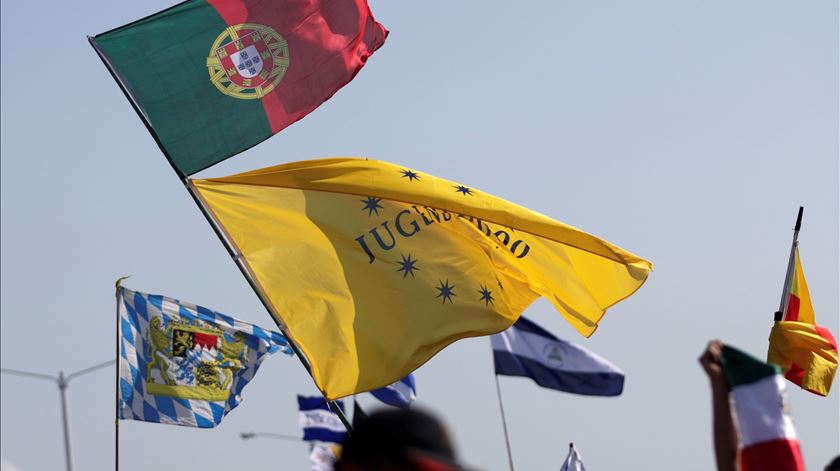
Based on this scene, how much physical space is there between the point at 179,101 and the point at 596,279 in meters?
4.17

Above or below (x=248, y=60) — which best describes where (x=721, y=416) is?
below

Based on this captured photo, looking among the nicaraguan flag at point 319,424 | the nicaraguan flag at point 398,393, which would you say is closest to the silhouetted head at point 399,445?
the nicaraguan flag at point 398,393

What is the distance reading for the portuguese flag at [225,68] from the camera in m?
12.7

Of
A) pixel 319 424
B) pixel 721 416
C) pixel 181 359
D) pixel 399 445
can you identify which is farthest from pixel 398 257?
pixel 319 424

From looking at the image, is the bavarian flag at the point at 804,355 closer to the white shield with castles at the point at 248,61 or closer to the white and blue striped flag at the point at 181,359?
the white and blue striped flag at the point at 181,359

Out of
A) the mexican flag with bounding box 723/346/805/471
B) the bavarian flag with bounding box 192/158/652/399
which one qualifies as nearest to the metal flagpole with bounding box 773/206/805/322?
the bavarian flag with bounding box 192/158/652/399

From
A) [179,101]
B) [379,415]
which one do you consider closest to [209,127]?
[179,101]

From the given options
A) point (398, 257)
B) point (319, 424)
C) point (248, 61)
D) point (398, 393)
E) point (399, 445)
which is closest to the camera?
point (399, 445)

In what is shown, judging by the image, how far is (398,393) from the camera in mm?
21891

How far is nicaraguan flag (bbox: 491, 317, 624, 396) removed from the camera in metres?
18.8

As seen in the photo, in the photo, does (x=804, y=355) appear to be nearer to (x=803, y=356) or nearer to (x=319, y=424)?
(x=803, y=356)

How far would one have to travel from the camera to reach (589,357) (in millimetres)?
18891

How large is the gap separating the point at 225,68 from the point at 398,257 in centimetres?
253

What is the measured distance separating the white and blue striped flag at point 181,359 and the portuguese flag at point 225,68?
483 centimetres
